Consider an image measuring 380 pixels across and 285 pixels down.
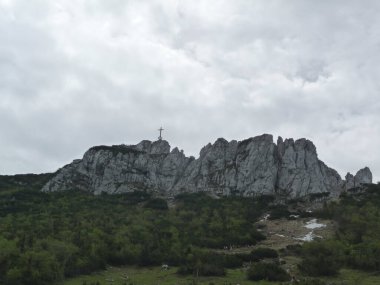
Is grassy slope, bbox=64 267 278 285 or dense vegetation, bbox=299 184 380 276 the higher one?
dense vegetation, bbox=299 184 380 276

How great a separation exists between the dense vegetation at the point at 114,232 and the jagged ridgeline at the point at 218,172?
12459 millimetres

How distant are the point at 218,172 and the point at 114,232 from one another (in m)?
59.0

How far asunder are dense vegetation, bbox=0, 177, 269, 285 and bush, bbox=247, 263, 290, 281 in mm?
3929

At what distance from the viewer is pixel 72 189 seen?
124 metres

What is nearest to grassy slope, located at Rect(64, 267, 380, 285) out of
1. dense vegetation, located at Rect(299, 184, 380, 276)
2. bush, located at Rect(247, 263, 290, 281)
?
bush, located at Rect(247, 263, 290, 281)

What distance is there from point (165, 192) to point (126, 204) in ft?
69.2

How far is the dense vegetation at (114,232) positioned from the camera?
171 ft

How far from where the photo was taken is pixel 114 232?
73000 millimetres

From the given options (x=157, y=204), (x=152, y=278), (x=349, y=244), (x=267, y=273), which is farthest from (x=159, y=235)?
(x=157, y=204)

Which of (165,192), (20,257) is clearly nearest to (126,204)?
(165,192)

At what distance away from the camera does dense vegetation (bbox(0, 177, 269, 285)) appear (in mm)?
52250

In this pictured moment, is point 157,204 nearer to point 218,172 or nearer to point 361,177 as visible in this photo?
point 218,172

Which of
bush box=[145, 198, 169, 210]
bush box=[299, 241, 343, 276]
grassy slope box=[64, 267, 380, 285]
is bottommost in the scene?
grassy slope box=[64, 267, 380, 285]

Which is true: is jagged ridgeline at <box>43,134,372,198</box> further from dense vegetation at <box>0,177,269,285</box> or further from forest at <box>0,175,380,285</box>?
forest at <box>0,175,380,285</box>
